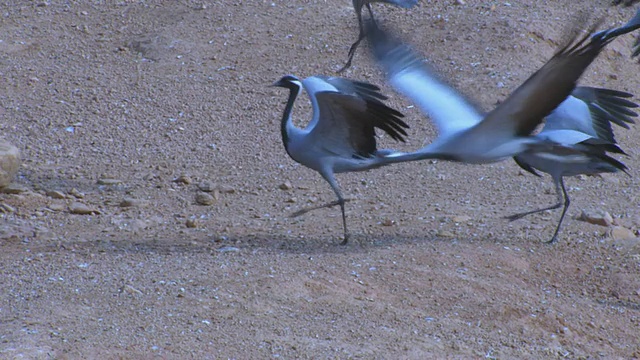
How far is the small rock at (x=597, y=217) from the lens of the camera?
24.4 ft

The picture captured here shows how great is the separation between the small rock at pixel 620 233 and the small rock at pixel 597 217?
0.13 m

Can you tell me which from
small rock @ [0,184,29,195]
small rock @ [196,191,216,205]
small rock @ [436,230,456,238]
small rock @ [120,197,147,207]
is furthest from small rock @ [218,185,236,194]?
small rock @ [436,230,456,238]

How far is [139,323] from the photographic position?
500 centimetres

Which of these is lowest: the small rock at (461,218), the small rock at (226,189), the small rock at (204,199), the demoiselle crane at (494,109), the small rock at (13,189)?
the small rock at (13,189)

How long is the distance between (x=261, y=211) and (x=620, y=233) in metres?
2.94

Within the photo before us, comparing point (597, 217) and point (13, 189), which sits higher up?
point (597, 217)

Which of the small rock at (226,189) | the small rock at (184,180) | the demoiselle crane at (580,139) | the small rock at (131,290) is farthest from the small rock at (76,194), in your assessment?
the demoiselle crane at (580,139)

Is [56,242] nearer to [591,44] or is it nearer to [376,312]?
[376,312]

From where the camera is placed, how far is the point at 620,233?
7.23 m

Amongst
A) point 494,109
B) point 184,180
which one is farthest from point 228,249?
point 494,109

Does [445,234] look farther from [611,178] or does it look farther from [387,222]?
[611,178]

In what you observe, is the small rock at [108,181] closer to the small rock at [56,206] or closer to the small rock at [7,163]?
the small rock at [56,206]

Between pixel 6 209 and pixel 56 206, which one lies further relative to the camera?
pixel 56 206

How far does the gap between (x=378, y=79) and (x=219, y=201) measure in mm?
3126
